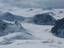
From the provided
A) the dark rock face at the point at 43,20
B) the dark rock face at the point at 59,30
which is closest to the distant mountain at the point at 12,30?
the dark rock face at the point at 59,30

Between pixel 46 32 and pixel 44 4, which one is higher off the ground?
pixel 44 4

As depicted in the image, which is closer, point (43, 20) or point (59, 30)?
point (59, 30)

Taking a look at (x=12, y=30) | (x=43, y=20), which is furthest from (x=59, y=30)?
(x=43, y=20)

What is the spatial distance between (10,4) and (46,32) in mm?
10757

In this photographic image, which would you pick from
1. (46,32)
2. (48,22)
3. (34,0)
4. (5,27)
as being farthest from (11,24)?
(34,0)

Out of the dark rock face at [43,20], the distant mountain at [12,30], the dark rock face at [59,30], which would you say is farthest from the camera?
the dark rock face at [43,20]

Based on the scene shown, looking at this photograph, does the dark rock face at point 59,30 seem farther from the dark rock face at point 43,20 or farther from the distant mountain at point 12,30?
the dark rock face at point 43,20

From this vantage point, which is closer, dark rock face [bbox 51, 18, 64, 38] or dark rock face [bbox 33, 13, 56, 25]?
dark rock face [bbox 51, 18, 64, 38]

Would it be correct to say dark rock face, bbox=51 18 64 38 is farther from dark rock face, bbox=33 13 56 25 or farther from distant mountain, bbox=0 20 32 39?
dark rock face, bbox=33 13 56 25

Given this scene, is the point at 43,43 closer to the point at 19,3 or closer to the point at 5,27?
the point at 5,27

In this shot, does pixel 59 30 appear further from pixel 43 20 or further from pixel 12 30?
pixel 43 20

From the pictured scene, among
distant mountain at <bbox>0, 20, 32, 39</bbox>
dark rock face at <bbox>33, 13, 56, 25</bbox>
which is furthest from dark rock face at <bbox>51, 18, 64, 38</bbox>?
dark rock face at <bbox>33, 13, 56, 25</bbox>

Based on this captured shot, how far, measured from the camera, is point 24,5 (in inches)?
722

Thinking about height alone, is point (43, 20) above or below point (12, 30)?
above
